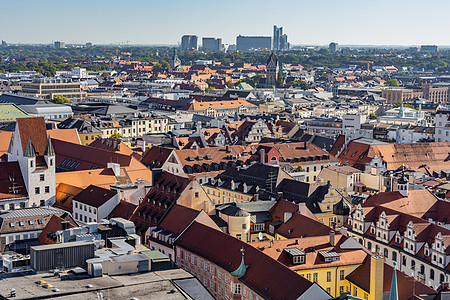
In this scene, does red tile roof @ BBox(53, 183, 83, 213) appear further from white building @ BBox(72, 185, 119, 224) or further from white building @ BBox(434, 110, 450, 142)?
white building @ BBox(434, 110, 450, 142)

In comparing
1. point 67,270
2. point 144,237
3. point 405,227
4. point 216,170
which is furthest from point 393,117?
point 67,270

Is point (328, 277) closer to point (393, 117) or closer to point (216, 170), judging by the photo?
point (216, 170)

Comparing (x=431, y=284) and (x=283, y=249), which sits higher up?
(x=283, y=249)

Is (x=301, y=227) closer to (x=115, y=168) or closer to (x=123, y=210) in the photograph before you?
(x=123, y=210)

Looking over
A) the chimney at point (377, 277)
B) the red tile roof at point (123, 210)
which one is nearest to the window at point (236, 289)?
the chimney at point (377, 277)

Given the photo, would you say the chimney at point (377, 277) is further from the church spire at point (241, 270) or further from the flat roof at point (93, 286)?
the flat roof at point (93, 286)

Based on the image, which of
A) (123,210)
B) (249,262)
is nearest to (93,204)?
(123,210)

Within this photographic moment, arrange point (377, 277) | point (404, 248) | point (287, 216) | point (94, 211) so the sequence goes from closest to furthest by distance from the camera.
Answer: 1. point (377, 277)
2. point (287, 216)
3. point (404, 248)
4. point (94, 211)

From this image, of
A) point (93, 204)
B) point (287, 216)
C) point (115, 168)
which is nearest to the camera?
point (287, 216)

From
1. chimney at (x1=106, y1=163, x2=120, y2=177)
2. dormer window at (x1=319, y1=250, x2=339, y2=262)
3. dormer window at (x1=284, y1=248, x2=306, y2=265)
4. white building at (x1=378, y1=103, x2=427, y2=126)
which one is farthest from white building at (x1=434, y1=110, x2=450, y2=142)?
dormer window at (x1=284, y1=248, x2=306, y2=265)
